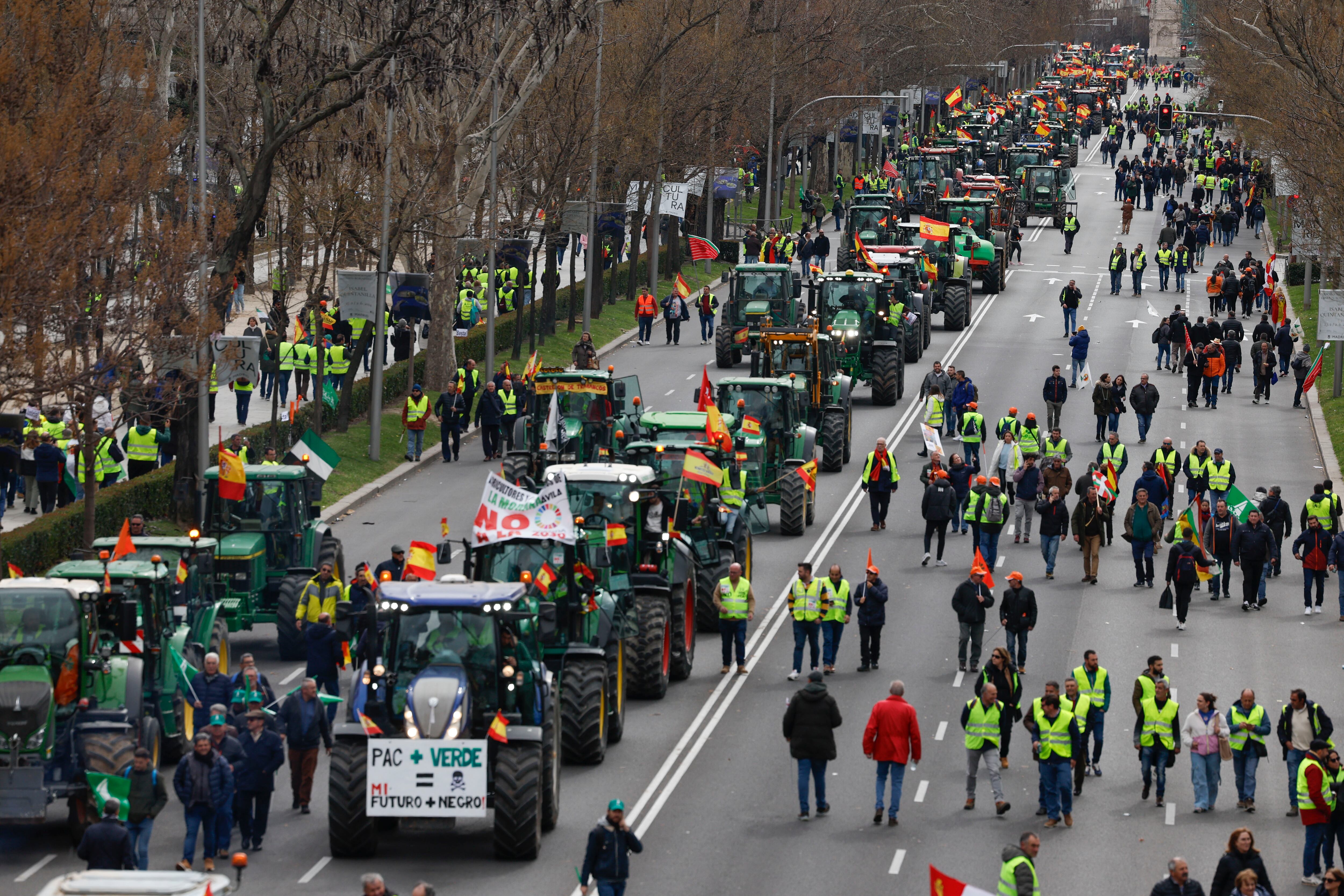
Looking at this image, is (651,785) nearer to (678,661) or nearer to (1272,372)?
(678,661)

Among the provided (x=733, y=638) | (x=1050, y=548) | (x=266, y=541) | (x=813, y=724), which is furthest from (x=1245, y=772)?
(x=266, y=541)

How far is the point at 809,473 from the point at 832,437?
15.0 feet

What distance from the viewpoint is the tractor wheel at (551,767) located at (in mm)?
18797

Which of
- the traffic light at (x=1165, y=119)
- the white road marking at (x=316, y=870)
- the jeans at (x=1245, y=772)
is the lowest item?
the white road marking at (x=316, y=870)

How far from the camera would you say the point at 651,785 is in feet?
70.7

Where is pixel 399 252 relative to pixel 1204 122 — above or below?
below

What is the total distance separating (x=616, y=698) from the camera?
22.3 metres

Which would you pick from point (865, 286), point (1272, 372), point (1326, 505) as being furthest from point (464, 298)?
point (1326, 505)

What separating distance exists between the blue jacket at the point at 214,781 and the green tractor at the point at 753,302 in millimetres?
30544

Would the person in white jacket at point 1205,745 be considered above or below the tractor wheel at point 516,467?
below

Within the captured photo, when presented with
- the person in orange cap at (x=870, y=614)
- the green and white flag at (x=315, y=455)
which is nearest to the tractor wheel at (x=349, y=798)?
the person in orange cap at (x=870, y=614)

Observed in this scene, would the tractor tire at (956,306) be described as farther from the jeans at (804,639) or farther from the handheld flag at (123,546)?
the handheld flag at (123,546)

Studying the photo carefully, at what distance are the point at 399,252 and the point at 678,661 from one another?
81.0ft

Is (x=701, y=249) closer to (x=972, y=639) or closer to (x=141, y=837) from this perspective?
(x=972, y=639)
